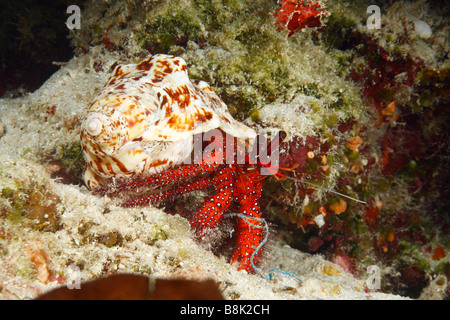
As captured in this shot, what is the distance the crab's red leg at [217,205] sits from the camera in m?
2.71

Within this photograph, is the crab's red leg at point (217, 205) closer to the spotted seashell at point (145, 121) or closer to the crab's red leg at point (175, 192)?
the crab's red leg at point (175, 192)

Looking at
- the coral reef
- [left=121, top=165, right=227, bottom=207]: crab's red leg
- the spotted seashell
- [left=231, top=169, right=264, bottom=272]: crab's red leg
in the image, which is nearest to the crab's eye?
the spotted seashell

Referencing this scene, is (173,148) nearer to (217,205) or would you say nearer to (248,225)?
(217,205)

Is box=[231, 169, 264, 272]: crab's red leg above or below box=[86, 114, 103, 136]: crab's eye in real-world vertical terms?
below

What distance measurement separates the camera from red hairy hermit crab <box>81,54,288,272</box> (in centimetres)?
219

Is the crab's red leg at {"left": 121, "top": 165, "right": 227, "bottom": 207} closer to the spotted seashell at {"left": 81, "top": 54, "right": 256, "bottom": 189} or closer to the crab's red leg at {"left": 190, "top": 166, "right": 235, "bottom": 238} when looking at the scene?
the crab's red leg at {"left": 190, "top": 166, "right": 235, "bottom": 238}

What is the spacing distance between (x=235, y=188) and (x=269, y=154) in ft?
1.83

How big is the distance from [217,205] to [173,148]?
760mm

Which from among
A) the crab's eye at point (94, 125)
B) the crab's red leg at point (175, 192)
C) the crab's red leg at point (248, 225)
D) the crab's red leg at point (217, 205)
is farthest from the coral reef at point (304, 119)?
the crab's eye at point (94, 125)

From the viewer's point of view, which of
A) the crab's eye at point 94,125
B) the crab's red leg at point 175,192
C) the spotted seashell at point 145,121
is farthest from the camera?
the crab's red leg at point 175,192

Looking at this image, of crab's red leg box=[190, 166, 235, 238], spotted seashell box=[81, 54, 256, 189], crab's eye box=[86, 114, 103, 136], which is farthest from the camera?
crab's red leg box=[190, 166, 235, 238]

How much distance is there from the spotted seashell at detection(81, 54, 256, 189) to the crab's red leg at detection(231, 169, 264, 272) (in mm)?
582

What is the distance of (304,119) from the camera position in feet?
10.1
